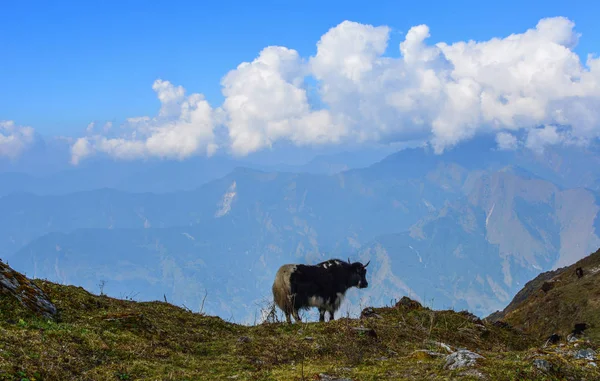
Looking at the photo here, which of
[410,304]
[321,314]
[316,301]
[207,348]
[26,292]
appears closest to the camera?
[26,292]

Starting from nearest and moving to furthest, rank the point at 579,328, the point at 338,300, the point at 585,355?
the point at 585,355 < the point at 338,300 < the point at 579,328

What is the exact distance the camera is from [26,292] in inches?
488

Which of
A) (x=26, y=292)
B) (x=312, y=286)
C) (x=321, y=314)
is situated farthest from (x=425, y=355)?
(x=321, y=314)

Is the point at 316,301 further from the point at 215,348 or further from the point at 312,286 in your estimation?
the point at 215,348

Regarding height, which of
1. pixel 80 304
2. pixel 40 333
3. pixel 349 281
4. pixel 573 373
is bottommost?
pixel 573 373

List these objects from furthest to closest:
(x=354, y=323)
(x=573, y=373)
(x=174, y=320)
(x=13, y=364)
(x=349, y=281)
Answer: (x=349, y=281), (x=354, y=323), (x=174, y=320), (x=573, y=373), (x=13, y=364)

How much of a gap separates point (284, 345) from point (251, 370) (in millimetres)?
2563

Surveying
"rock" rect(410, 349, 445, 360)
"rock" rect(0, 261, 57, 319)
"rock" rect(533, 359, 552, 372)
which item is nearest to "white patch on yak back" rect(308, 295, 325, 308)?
"rock" rect(410, 349, 445, 360)

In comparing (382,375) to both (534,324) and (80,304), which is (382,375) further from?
(534,324)

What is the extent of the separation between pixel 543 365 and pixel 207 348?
7.90m

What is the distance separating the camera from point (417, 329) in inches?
668

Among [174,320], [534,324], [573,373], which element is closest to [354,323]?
[174,320]

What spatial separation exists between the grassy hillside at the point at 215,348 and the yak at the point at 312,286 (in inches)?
317

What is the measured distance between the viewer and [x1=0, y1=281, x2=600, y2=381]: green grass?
9.02 m
